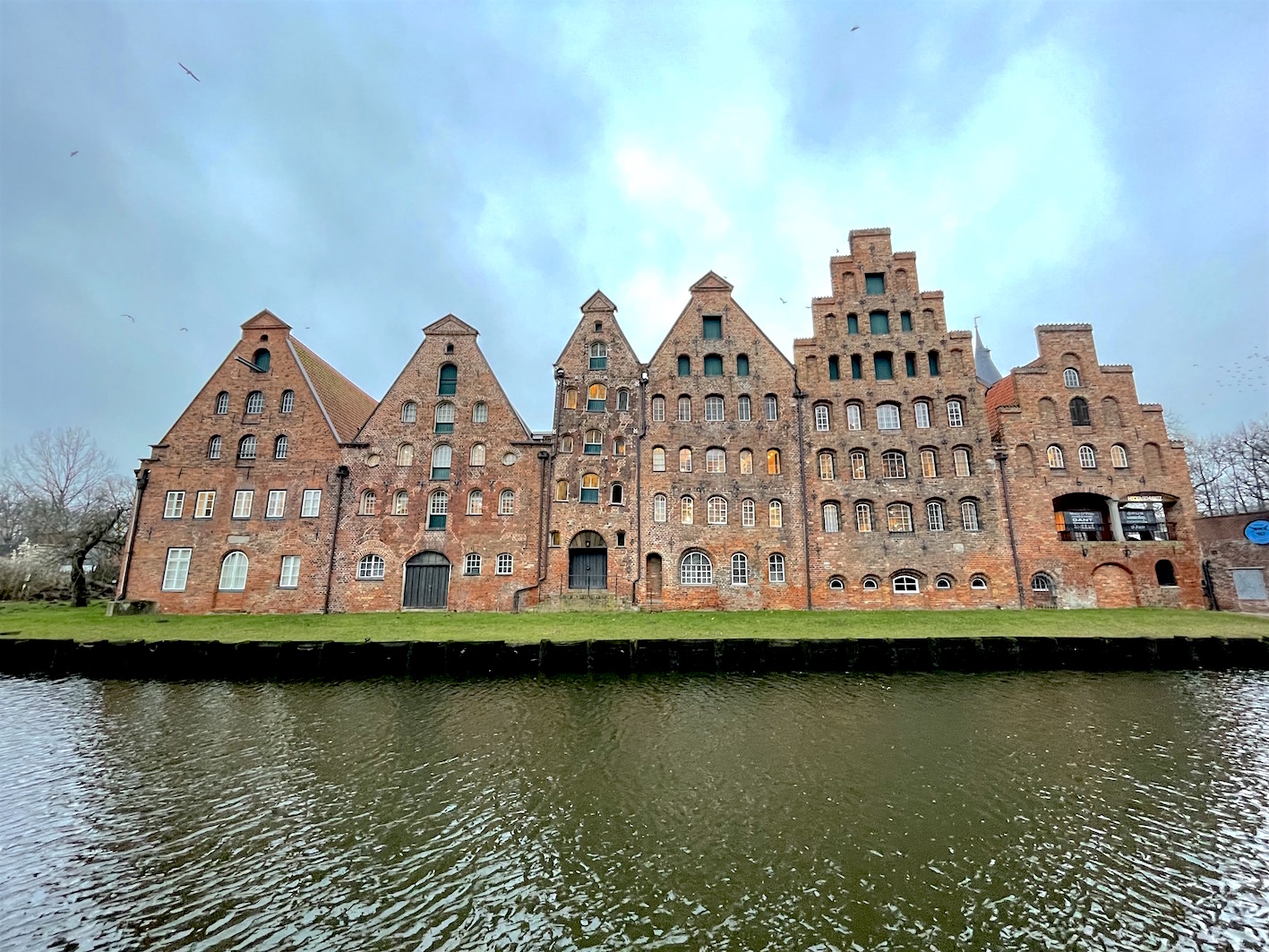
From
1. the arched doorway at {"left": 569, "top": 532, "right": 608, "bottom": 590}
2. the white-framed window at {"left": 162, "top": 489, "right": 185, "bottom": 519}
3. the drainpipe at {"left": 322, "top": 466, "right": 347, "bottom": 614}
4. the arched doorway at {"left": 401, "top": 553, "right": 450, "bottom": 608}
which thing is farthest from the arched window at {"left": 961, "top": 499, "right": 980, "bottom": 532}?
the white-framed window at {"left": 162, "top": 489, "right": 185, "bottom": 519}

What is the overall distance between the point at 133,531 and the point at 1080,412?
47939 millimetres

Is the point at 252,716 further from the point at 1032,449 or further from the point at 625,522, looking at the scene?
the point at 1032,449

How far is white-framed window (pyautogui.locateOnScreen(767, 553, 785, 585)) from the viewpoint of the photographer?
2697 cm

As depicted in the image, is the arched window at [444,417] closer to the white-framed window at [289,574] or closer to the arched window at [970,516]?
the white-framed window at [289,574]

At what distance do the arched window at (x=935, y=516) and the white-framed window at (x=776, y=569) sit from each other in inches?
298

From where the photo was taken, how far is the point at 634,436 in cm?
2822

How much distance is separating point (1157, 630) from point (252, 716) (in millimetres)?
28600

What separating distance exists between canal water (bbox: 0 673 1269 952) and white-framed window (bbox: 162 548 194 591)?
51.2 feet

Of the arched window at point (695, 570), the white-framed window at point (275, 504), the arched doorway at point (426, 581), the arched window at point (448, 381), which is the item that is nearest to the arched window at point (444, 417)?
the arched window at point (448, 381)

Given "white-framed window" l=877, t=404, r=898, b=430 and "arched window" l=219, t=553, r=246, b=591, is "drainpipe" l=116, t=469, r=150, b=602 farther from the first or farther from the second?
"white-framed window" l=877, t=404, r=898, b=430

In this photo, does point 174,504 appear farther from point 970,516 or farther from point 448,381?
point 970,516

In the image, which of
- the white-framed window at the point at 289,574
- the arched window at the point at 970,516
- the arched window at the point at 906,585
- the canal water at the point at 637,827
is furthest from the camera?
the arched window at the point at 970,516

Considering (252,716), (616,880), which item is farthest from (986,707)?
(252,716)

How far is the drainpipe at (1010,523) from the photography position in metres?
26.0
